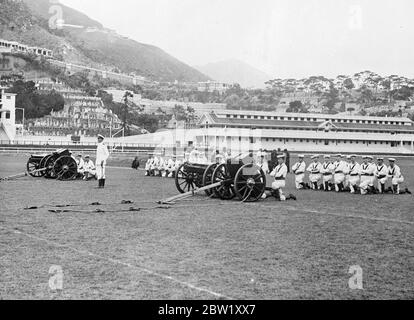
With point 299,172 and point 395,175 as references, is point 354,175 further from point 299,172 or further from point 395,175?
point 299,172

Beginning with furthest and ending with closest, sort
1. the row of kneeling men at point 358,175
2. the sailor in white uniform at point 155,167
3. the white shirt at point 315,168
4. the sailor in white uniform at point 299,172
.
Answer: the sailor in white uniform at point 155,167
the white shirt at point 315,168
the sailor in white uniform at point 299,172
the row of kneeling men at point 358,175

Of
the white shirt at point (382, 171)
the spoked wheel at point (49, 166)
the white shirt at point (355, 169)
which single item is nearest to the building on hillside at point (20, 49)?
the spoked wheel at point (49, 166)

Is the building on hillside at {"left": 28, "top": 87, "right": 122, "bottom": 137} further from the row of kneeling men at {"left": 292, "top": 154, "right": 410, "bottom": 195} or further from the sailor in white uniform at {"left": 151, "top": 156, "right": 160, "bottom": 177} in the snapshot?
the row of kneeling men at {"left": 292, "top": 154, "right": 410, "bottom": 195}

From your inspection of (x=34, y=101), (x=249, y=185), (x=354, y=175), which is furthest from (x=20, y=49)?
(x=249, y=185)

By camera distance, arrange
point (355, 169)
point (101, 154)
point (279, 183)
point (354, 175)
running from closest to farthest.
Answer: point (279, 183), point (101, 154), point (355, 169), point (354, 175)

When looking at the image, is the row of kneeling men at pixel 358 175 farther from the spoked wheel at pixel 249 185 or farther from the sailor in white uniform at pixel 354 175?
the spoked wheel at pixel 249 185
